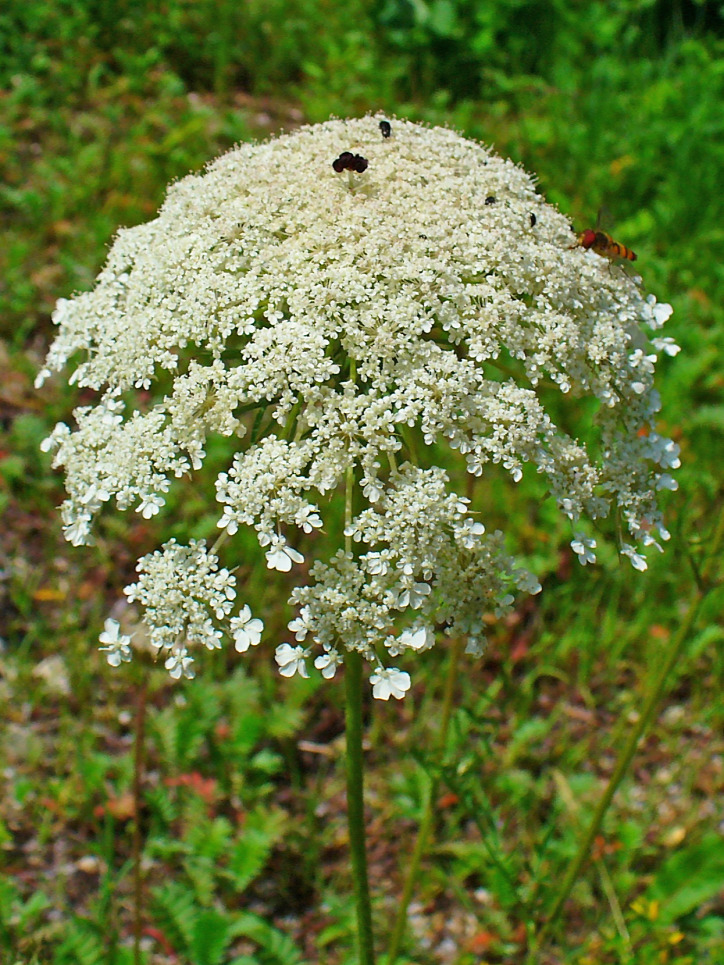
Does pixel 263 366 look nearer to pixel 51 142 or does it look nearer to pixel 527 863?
pixel 527 863

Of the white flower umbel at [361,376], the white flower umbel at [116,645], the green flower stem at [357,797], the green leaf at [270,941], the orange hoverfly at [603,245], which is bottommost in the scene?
the green leaf at [270,941]

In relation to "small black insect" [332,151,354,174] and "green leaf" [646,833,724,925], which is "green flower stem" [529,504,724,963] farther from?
"small black insect" [332,151,354,174]

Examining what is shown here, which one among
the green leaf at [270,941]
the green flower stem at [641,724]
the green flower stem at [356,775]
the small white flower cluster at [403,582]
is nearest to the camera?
the small white flower cluster at [403,582]

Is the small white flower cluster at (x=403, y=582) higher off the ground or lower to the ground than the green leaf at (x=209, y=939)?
higher

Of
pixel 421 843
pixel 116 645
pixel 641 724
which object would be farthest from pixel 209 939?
pixel 641 724

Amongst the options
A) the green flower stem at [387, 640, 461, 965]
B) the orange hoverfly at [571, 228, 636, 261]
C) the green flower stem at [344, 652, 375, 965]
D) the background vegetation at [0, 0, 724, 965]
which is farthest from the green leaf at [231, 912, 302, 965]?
the orange hoverfly at [571, 228, 636, 261]

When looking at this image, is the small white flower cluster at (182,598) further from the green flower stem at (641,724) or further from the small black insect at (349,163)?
the green flower stem at (641,724)

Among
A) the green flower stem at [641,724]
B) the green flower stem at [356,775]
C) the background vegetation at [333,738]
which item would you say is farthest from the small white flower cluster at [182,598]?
the green flower stem at [641,724]
